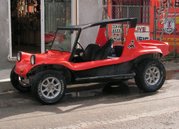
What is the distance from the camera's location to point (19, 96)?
27.7ft

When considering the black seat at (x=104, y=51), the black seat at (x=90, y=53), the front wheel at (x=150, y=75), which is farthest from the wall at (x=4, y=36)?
the front wheel at (x=150, y=75)

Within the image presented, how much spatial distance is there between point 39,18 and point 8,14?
1419 millimetres

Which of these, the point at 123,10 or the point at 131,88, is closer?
the point at 131,88

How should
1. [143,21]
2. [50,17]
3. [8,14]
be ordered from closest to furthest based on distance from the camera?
[8,14], [50,17], [143,21]

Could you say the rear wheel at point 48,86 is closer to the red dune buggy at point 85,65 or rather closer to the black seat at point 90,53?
the red dune buggy at point 85,65

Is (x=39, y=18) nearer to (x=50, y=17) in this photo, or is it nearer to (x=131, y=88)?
(x=50, y=17)

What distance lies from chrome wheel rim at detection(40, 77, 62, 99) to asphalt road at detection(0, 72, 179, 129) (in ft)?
0.78

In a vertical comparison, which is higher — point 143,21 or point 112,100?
point 143,21

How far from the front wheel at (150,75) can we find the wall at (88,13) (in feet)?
13.6

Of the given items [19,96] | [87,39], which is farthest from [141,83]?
[87,39]

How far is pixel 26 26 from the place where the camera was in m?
13.7

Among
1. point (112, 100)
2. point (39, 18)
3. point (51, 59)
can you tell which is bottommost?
point (112, 100)

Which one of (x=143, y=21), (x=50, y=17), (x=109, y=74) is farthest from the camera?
(x=143, y=21)

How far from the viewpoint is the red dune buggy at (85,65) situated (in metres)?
7.63
